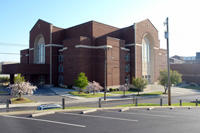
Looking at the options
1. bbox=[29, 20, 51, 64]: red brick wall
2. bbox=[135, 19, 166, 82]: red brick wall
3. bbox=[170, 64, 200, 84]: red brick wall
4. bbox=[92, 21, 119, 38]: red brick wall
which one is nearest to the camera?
bbox=[92, 21, 119, 38]: red brick wall

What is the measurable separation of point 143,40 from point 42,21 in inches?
1183

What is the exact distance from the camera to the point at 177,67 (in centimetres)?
7419

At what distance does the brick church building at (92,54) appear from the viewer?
4075cm

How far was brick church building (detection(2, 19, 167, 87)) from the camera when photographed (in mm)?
40750

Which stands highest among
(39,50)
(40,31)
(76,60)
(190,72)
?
(40,31)

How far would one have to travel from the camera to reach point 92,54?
42.1 metres

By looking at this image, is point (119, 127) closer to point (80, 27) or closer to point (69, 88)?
point (69, 88)

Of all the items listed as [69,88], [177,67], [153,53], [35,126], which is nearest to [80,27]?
[69,88]

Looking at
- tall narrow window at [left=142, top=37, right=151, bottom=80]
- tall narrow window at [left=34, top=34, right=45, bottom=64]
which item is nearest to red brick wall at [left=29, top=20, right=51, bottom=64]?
tall narrow window at [left=34, top=34, right=45, bottom=64]

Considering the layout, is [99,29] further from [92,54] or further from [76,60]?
[76,60]

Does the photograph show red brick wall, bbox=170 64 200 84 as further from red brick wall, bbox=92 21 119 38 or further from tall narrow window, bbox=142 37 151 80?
red brick wall, bbox=92 21 119 38

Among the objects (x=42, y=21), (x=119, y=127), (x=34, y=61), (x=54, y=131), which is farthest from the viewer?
(x=34, y=61)

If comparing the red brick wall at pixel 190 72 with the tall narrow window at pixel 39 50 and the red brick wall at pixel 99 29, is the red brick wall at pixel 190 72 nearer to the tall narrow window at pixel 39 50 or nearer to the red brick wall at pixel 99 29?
the red brick wall at pixel 99 29

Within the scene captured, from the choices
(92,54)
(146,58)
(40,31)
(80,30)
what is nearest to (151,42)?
(146,58)
